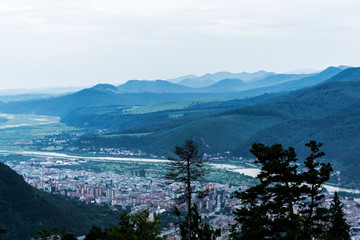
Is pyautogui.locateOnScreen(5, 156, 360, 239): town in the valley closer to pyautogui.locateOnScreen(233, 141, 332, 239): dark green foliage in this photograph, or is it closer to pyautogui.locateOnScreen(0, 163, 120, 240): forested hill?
pyautogui.locateOnScreen(0, 163, 120, 240): forested hill

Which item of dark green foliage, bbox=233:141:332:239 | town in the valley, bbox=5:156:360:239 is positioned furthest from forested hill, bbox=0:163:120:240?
dark green foliage, bbox=233:141:332:239

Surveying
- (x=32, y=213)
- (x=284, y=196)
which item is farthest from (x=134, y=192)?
(x=284, y=196)

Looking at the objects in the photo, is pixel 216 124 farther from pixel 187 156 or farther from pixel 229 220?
Result: pixel 187 156

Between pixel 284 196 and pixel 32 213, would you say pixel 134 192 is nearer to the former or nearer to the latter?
pixel 32 213

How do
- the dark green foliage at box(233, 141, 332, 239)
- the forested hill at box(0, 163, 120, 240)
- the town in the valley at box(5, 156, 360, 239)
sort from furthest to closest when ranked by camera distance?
the town in the valley at box(5, 156, 360, 239) → the forested hill at box(0, 163, 120, 240) → the dark green foliage at box(233, 141, 332, 239)

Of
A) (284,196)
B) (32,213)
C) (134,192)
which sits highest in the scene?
(284,196)

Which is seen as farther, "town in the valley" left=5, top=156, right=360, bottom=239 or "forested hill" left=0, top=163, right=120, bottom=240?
"town in the valley" left=5, top=156, right=360, bottom=239

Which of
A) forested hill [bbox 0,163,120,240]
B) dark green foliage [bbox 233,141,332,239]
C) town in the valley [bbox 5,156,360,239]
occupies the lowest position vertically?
town in the valley [bbox 5,156,360,239]

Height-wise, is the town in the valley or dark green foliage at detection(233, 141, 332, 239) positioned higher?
dark green foliage at detection(233, 141, 332, 239)
